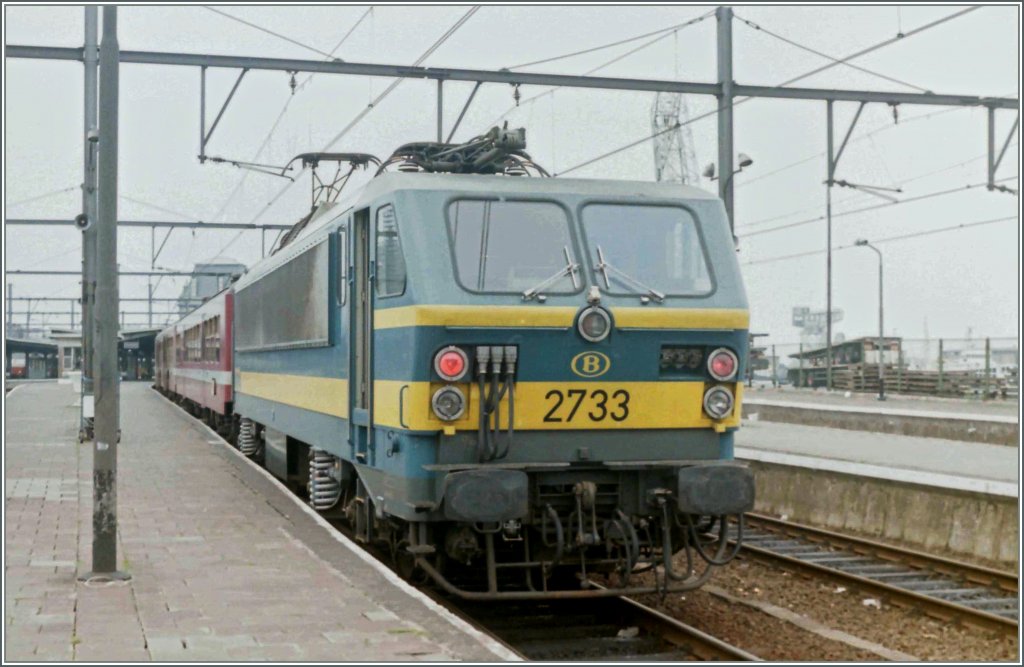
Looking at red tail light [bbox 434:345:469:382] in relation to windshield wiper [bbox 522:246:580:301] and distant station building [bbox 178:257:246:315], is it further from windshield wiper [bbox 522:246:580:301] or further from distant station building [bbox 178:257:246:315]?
distant station building [bbox 178:257:246:315]

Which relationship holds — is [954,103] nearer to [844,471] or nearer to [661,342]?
[844,471]

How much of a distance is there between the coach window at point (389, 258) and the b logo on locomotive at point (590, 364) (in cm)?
125

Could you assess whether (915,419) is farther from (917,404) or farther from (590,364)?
(590,364)

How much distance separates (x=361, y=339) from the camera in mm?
9148

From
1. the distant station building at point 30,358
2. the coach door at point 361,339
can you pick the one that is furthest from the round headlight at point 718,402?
the distant station building at point 30,358

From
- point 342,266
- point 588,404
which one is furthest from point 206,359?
point 588,404

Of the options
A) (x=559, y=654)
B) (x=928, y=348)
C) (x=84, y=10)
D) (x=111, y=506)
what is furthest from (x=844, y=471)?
(x=928, y=348)

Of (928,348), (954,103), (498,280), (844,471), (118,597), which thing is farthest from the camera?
(928,348)

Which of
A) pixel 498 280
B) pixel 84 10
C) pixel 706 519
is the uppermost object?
pixel 84 10

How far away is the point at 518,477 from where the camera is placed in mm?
7809

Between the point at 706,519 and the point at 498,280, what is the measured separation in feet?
7.39

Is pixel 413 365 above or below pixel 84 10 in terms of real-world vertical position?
below

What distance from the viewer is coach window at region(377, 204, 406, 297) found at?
8.29 metres

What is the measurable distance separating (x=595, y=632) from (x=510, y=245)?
8.95 ft
